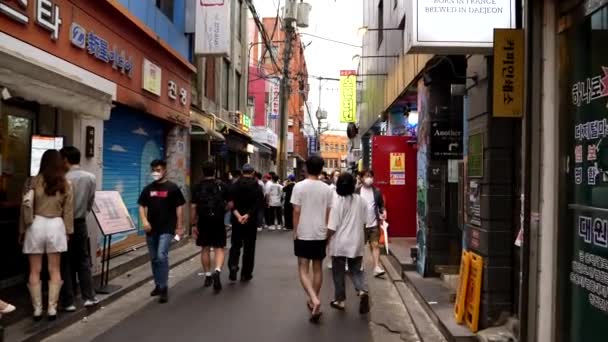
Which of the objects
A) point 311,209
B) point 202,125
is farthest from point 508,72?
point 202,125

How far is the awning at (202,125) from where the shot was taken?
51.1 feet

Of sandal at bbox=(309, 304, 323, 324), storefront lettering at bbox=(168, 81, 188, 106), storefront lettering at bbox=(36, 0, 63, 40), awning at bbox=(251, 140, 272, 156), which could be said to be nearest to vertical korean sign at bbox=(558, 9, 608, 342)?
sandal at bbox=(309, 304, 323, 324)

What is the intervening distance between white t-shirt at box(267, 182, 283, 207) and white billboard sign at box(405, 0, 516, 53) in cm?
1282

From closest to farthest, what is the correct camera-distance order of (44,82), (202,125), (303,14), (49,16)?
(44,82) < (49,16) < (202,125) < (303,14)

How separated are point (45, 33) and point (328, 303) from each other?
16.7 ft

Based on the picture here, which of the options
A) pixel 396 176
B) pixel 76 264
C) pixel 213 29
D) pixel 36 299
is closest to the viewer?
pixel 36 299

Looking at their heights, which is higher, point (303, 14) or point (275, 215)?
point (303, 14)

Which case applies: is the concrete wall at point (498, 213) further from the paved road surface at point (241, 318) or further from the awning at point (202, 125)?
the awning at point (202, 125)

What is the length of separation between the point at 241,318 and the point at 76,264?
2046 mm

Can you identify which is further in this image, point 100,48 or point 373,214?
point 373,214

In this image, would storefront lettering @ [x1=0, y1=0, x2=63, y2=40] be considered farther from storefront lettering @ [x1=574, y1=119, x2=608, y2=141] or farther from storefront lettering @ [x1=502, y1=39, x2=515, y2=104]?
storefront lettering @ [x1=574, y1=119, x2=608, y2=141]

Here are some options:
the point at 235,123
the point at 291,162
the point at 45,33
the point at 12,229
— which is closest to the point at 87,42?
the point at 45,33

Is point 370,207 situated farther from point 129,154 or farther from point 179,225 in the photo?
point 129,154

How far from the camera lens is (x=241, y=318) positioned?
23.4 feet
